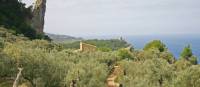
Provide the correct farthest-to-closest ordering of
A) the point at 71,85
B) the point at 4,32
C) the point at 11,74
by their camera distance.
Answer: the point at 4,32 < the point at 11,74 < the point at 71,85

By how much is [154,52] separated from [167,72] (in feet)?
84.4

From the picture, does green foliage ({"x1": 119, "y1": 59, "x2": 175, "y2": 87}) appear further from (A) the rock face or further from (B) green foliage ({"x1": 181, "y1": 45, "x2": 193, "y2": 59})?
(B) green foliage ({"x1": 181, "y1": 45, "x2": 193, "y2": 59})

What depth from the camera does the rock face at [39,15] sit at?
67312 mm

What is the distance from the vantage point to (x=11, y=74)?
1195 inches

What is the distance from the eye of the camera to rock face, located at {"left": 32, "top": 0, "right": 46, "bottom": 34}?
67.3 m

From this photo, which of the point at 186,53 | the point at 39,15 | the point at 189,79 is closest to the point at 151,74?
the point at 189,79

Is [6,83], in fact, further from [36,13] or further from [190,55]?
[190,55]

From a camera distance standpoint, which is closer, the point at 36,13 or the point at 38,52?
the point at 38,52

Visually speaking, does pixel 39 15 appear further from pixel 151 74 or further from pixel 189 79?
pixel 189 79

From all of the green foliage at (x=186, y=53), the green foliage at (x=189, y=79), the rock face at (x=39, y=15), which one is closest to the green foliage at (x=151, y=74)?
the green foliage at (x=189, y=79)

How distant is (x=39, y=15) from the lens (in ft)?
222

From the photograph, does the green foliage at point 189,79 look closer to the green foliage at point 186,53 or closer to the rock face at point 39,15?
the rock face at point 39,15

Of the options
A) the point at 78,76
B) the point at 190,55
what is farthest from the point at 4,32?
the point at 190,55

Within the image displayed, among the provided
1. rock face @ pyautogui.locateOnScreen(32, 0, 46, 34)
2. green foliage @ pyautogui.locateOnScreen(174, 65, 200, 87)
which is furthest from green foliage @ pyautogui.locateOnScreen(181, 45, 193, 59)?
green foliage @ pyautogui.locateOnScreen(174, 65, 200, 87)
